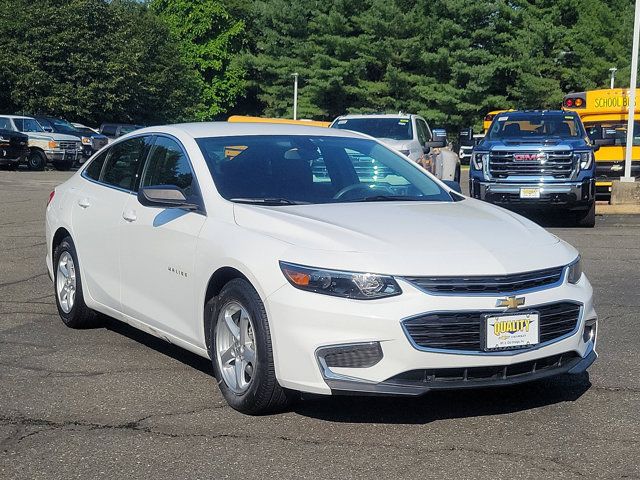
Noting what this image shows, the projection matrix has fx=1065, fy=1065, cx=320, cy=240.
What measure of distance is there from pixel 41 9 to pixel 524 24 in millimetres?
27564

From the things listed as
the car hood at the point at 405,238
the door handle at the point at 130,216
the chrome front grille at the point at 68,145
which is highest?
the car hood at the point at 405,238

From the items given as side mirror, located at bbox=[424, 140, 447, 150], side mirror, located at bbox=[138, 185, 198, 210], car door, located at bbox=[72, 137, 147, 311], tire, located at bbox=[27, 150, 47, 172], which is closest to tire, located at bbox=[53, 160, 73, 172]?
tire, located at bbox=[27, 150, 47, 172]

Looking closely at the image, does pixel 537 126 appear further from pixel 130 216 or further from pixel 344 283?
pixel 344 283

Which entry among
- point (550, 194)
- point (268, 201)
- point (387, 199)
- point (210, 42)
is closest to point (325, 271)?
point (268, 201)

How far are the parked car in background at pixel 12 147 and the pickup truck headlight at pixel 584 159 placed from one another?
21.1 meters

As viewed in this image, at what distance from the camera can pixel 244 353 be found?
555 centimetres

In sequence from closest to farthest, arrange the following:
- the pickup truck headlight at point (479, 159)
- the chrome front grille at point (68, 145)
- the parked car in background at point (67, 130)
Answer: the pickup truck headlight at point (479, 159)
the chrome front grille at point (68, 145)
the parked car in background at point (67, 130)

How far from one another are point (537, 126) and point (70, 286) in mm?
11801

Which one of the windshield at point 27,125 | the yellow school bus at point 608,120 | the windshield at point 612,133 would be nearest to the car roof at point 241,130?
the windshield at point 612,133

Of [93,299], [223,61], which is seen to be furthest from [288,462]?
[223,61]

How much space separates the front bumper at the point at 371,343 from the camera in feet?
16.3

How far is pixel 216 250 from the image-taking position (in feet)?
18.6

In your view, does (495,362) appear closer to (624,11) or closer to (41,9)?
(41,9)

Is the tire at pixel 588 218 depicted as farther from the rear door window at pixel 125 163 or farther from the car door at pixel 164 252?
the car door at pixel 164 252
